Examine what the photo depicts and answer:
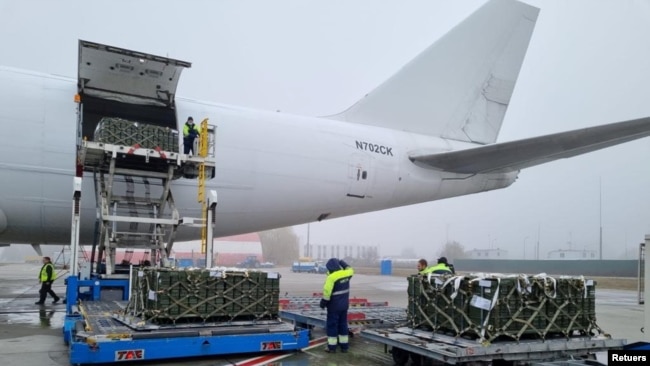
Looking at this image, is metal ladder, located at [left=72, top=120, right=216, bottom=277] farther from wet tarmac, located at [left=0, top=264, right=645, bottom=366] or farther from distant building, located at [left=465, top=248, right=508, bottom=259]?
distant building, located at [left=465, top=248, right=508, bottom=259]

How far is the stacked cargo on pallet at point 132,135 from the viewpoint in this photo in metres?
11.6

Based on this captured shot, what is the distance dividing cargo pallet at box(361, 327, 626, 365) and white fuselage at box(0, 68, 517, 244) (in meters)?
6.85

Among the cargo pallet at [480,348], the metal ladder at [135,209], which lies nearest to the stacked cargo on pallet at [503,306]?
the cargo pallet at [480,348]

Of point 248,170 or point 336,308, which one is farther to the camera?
point 248,170

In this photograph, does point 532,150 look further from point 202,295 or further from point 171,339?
point 171,339

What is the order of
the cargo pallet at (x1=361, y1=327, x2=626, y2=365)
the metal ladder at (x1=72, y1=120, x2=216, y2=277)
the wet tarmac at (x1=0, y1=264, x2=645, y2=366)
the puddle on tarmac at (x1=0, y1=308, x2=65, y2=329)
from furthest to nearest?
the puddle on tarmac at (x1=0, y1=308, x2=65, y2=329) < the metal ladder at (x1=72, y1=120, x2=216, y2=277) < the wet tarmac at (x1=0, y1=264, x2=645, y2=366) < the cargo pallet at (x1=361, y1=327, x2=626, y2=365)

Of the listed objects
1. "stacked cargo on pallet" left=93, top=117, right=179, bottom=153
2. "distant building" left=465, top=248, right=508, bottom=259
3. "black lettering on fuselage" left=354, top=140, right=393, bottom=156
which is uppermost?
"black lettering on fuselage" left=354, top=140, right=393, bottom=156

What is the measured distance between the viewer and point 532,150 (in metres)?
14.8

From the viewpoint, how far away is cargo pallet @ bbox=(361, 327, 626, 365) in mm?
7146

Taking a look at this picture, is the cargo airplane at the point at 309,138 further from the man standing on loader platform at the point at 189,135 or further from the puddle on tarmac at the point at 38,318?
the puddle on tarmac at the point at 38,318

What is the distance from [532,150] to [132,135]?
1020 centimetres

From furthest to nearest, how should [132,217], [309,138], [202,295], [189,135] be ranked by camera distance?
[309,138] → [189,135] → [132,217] → [202,295]

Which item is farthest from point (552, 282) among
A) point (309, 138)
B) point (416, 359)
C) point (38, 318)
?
point (38, 318)

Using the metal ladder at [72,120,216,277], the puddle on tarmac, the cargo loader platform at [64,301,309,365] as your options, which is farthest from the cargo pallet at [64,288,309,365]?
the puddle on tarmac
